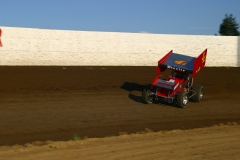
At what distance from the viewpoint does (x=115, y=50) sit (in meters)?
24.8

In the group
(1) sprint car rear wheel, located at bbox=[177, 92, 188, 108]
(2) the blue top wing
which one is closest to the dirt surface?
(1) sprint car rear wheel, located at bbox=[177, 92, 188, 108]

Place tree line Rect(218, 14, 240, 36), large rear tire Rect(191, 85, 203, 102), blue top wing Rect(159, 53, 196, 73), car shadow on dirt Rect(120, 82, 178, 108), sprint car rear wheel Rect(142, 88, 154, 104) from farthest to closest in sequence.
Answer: tree line Rect(218, 14, 240, 36), large rear tire Rect(191, 85, 203, 102), car shadow on dirt Rect(120, 82, 178, 108), sprint car rear wheel Rect(142, 88, 154, 104), blue top wing Rect(159, 53, 196, 73)

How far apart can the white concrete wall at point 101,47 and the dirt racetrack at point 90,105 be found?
1378 millimetres

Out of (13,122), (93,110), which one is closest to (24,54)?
(93,110)

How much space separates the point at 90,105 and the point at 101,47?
9.95 m

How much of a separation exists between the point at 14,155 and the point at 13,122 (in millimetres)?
3845

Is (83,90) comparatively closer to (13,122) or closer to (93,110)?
(93,110)

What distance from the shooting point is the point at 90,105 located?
14.7 meters

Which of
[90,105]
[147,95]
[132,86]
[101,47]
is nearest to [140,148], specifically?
[90,105]

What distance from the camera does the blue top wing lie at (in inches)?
591

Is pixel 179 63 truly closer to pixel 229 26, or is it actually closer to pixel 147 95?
pixel 147 95

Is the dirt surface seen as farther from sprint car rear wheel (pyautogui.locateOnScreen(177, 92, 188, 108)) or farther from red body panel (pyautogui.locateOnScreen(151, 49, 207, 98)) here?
red body panel (pyautogui.locateOnScreen(151, 49, 207, 98))

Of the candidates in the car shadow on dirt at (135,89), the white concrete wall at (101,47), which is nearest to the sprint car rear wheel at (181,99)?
the car shadow on dirt at (135,89)

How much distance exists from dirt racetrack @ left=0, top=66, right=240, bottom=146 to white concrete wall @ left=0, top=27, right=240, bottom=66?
1378 mm
